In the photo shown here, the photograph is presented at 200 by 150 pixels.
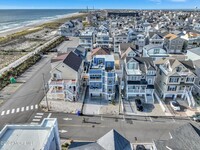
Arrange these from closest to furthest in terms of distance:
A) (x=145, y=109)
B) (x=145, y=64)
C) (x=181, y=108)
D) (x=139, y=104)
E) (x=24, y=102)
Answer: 1. (x=145, y=109)
2. (x=181, y=108)
3. (x=139, y=104)
4. (x=24, y=102)
5. (x=145, y=64)

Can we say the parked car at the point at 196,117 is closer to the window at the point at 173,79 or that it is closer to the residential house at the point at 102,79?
the window at the point at 173,79

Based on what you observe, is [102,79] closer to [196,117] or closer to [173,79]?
[173,79]

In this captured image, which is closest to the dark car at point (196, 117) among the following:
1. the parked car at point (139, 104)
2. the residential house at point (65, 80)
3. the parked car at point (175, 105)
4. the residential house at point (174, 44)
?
the parked car at point (175, 105)

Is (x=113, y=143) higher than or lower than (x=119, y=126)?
higher

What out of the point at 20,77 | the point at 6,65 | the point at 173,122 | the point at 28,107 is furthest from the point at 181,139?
the point at 6,65

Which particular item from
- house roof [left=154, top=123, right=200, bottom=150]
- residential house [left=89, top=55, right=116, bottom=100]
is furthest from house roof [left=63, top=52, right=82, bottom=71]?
house roof [left=154, top=123, right=200, bottom=150]

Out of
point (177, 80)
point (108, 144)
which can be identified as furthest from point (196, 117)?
point (108, 144)

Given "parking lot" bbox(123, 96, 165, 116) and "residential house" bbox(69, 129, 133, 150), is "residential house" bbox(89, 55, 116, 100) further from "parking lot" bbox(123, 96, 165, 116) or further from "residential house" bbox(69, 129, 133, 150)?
"residential house" bbox(69, 129, 133, 150)
